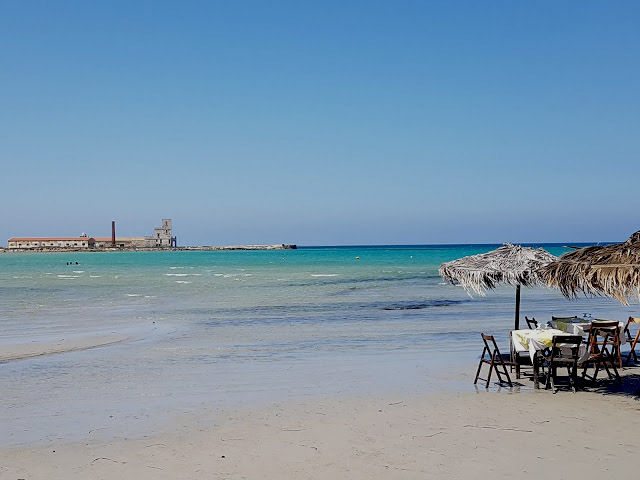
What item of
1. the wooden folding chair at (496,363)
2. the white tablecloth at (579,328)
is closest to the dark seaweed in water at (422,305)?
the white tablecloth at (579,328)

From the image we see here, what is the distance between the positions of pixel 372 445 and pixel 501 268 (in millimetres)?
5108

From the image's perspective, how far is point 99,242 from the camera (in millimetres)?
167750

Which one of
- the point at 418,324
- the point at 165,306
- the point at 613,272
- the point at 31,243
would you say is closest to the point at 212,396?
the point at 613,272

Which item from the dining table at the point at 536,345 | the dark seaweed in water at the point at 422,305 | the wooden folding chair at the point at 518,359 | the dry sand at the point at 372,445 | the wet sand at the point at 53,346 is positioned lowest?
the dark seaweed in water at the point at 422,305

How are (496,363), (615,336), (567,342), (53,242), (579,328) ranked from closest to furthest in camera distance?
1. (567,342)
2. (496,363)
3. (615,336)
4. (579,328)
5. (53,242)

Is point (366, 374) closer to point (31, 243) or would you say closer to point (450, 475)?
point (450, 475)

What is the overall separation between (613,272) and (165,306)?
1772 centimetres

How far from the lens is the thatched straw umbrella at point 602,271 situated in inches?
275

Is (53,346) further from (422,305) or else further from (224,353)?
(422,305)

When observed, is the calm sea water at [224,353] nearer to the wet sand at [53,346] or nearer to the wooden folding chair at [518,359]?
the wet sand at [53,346]

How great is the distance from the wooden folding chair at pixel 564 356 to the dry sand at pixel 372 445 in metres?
0.58

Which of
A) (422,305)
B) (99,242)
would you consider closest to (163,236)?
(99,242)

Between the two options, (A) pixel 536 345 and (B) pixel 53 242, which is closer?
(A) pixel 536 345

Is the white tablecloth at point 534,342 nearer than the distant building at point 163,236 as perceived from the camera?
Yes
